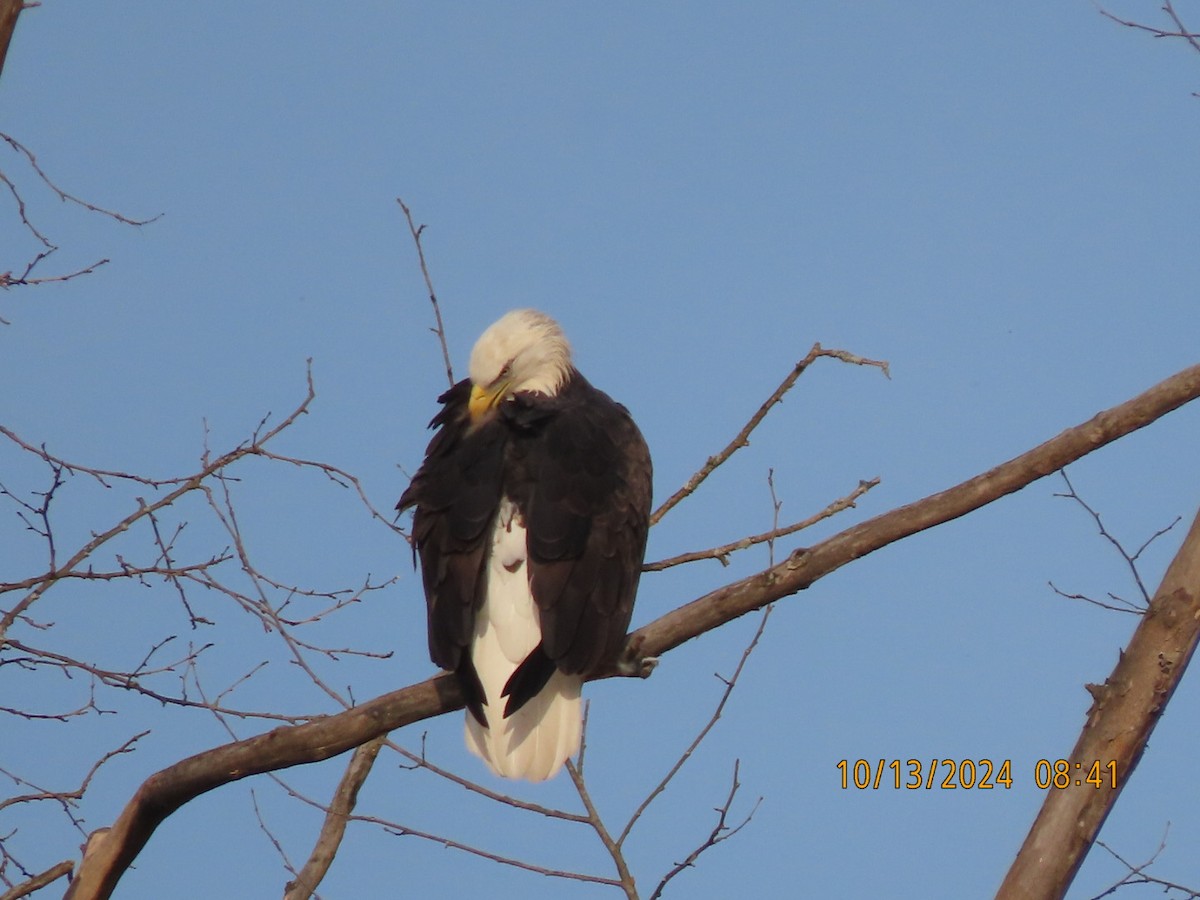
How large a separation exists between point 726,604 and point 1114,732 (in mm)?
921

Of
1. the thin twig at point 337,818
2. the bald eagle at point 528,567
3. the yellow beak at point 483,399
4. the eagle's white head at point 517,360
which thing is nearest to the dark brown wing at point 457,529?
the bald eagle at point 528,567

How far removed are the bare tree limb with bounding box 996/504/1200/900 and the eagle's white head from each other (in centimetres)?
208

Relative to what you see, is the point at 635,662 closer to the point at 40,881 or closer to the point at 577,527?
the point at 577,527

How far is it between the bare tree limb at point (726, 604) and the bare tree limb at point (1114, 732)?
13.4 inches

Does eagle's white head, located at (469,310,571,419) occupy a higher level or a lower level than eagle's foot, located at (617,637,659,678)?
higher

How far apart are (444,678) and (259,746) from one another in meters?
0.58

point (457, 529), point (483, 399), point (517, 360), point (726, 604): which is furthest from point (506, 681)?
point (517, 360)

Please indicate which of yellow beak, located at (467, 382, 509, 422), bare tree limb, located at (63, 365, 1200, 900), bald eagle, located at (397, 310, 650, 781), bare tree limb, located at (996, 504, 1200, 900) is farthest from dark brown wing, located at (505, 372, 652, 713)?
bare tree limb, located at (996, 504, 1200, 900)

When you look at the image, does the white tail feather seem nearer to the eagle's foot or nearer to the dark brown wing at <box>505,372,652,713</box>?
the dark brown wing at <box>505,372,652,713</box>

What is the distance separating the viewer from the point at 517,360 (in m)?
5.10

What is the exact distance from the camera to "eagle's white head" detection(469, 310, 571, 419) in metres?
4.86

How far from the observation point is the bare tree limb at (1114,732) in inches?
129

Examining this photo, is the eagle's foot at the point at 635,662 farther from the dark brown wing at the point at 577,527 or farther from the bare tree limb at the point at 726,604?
the bare tree limb at the point at 726,604

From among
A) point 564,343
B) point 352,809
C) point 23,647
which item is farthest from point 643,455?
point 23,647
